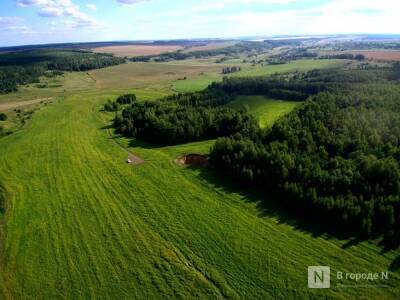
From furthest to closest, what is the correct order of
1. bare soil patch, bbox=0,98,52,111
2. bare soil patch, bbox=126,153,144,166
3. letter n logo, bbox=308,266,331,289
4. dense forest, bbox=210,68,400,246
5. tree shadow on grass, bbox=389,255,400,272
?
bare soil patch, bbox=0,98,52,111
bare soil patch, bbox=126,153,144,166
dense forest, bbox=210,68,400,246
tree shadow on grass, bbox=389,255,400,272
letter n logo, bbox=308,266,331,289

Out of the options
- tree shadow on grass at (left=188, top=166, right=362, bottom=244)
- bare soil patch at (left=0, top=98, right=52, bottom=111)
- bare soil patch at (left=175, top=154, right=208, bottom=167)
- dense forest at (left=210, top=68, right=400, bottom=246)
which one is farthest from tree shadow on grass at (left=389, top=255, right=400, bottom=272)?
bare soil patch at (left=0, top=98, right=52, bottom=111)

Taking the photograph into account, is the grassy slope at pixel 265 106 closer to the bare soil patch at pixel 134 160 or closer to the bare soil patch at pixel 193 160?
the bare soil patch at pixel 193 160

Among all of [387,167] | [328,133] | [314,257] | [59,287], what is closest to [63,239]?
[59,287]

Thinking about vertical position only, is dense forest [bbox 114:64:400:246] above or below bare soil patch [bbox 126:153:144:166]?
above

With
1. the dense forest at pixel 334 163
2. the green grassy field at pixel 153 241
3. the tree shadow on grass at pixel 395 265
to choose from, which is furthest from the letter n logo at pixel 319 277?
the dense forest at pixel 334 163

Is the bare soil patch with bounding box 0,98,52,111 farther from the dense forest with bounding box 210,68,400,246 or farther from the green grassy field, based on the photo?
the dense forest with bounding box 210,68,400,246
